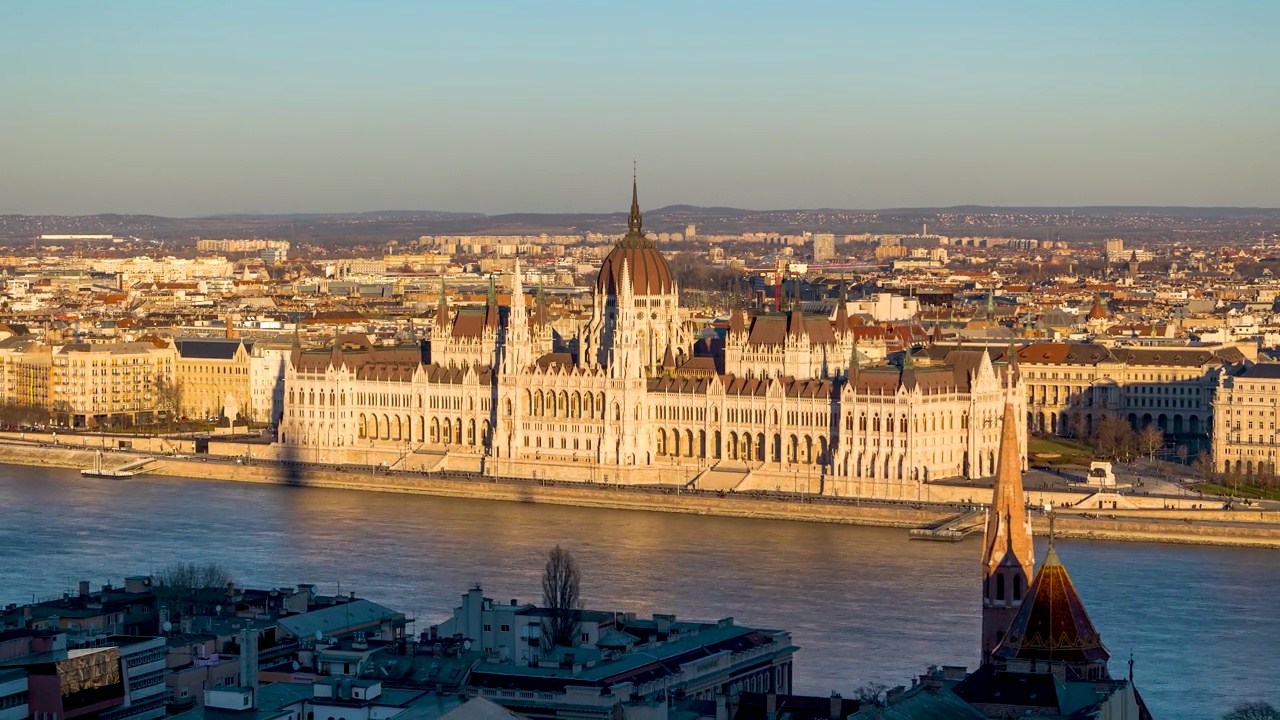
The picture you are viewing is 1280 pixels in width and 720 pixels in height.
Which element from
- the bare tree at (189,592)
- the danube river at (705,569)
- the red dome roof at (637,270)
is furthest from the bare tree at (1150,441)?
the bare tree at (189,592)

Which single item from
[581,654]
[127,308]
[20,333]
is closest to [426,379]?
[20,333]

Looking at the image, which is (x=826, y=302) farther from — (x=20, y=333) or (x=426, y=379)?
(x=20, y=333)

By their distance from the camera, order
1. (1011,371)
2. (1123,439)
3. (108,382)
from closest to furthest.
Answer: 1. (1011,371)
2. (1123,439)
3. (108,382)

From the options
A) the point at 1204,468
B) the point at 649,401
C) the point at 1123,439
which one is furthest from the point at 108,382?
the point at 1204,468

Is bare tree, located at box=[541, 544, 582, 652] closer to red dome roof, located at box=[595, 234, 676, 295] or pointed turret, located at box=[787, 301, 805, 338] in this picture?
pointed turret, located at box=[787, 301, 805, 338]

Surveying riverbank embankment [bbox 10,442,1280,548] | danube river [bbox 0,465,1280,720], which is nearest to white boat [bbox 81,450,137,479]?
riverbank embankment [bbox 10,442,1280,548]

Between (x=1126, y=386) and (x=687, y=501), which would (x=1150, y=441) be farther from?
(x=687, y=501)

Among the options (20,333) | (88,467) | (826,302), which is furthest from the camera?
(20,333)
